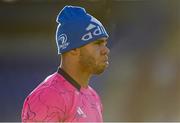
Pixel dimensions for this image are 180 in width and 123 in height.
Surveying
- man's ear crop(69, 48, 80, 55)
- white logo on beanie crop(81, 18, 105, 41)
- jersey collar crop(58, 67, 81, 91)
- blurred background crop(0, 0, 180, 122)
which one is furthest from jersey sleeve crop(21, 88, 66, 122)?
blurred background crop(0, 0, 180, 122)

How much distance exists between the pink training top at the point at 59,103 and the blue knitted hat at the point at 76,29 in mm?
180

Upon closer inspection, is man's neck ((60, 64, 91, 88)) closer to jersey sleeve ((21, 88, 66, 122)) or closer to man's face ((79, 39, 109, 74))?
man's face ((79, 39, 109, 74))

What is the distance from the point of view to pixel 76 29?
11.1ft

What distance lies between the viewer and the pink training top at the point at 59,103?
299cm

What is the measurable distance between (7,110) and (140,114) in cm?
146

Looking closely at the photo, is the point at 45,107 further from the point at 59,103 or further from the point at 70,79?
the point at 70,79

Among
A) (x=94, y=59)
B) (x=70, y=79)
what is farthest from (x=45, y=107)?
(x=94, y=59)

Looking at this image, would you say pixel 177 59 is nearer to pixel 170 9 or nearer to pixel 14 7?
pixel 170 9

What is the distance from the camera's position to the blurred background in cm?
739

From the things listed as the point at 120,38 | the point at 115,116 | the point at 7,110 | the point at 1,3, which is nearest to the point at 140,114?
the point at 115,116

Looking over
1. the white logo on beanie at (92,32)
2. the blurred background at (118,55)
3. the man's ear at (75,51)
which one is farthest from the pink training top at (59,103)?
the blurred background at (118,55)

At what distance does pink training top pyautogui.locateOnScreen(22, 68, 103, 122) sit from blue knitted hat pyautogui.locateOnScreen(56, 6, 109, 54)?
180 mm

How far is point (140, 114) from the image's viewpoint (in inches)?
299

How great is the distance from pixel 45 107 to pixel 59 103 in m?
0.07
